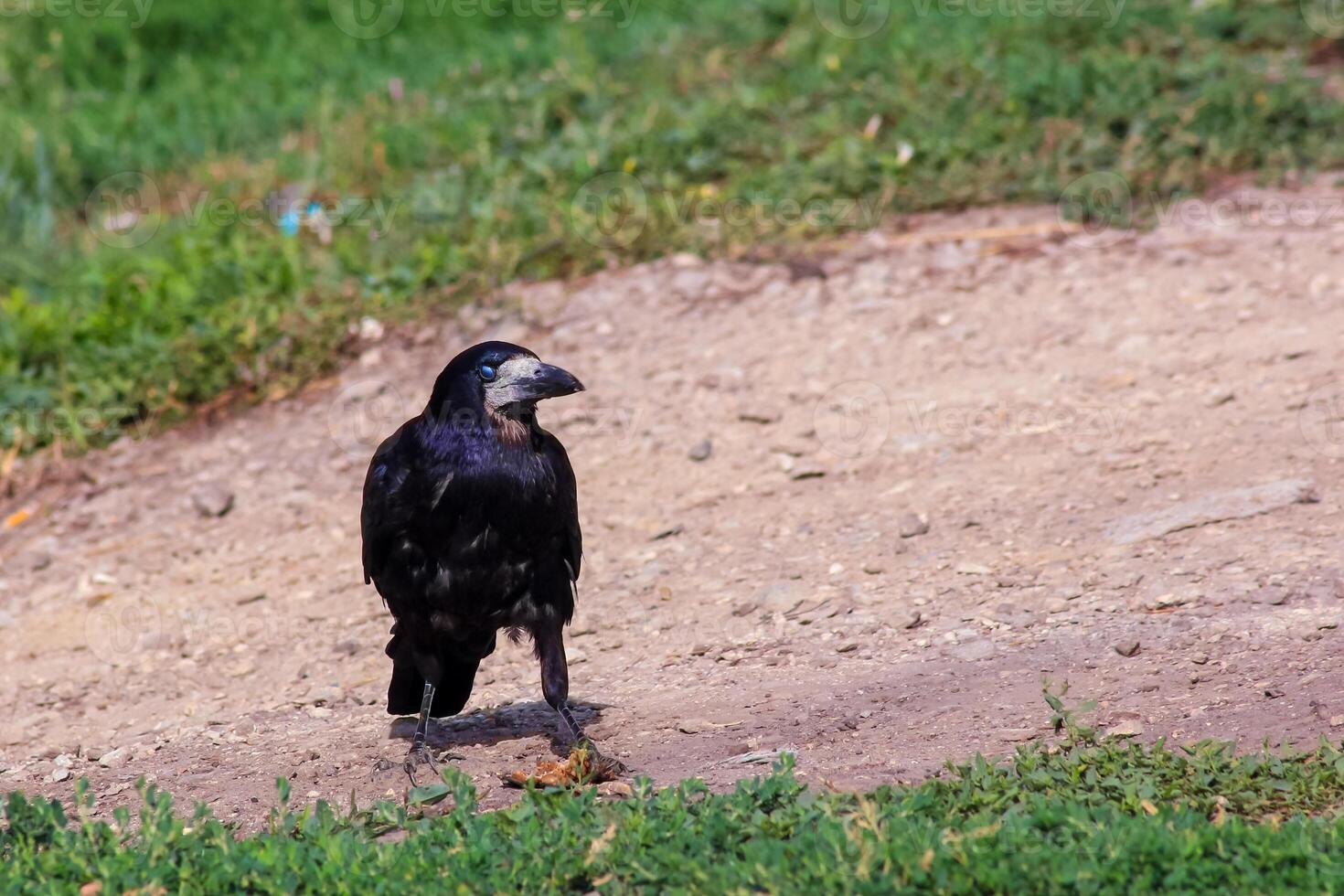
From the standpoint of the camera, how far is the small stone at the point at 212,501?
6.91 m

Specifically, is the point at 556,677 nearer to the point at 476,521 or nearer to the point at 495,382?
the point at 476,521

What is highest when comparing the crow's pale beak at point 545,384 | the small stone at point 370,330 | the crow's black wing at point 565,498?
the crow's pale beak at point 545,384

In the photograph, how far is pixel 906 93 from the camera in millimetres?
8820

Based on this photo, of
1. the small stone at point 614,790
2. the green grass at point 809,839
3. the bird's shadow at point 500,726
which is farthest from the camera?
the bird's shadow at point 500,726

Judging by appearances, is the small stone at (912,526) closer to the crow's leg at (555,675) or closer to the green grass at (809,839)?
the crow's leg at (555,675)

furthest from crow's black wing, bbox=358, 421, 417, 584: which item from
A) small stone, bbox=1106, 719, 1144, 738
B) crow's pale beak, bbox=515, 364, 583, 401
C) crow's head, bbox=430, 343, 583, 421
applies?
small stone, bbox=1106, 719, 1144, 738

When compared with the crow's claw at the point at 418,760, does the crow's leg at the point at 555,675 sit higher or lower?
higher

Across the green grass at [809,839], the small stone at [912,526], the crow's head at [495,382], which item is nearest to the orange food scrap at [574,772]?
the green grass at [809,839]

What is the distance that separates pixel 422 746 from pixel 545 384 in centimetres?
110

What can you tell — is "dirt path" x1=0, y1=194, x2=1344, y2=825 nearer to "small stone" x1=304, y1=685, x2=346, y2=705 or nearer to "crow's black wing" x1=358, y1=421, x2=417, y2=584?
"small stone" x1=304, y1=685, x2=346, y2=705

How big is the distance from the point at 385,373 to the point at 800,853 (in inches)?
187

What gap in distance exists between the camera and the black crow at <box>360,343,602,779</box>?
4473 millimetres

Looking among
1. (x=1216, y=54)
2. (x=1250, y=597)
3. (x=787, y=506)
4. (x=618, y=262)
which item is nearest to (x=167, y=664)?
(x=787, y=506)

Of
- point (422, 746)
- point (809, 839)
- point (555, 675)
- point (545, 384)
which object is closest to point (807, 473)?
point (555, 675)
